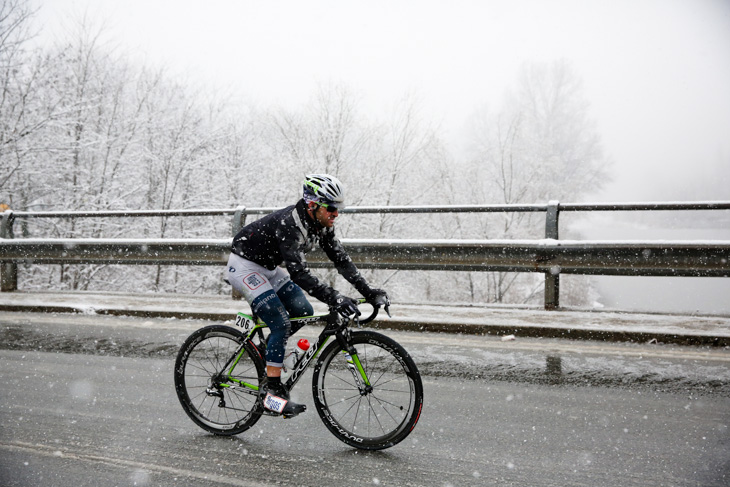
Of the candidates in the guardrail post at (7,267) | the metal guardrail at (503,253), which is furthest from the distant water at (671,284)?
the guardrail post at (7,267)

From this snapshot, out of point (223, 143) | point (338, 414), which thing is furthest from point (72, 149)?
point (338, 414)

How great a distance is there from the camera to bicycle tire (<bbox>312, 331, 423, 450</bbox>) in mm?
3633

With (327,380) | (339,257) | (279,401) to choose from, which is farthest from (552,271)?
(279,401)

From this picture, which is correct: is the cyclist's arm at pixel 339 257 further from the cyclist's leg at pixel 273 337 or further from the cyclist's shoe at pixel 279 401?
the cyclist's shoe at pixel 279 401

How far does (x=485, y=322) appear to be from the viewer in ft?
23.7

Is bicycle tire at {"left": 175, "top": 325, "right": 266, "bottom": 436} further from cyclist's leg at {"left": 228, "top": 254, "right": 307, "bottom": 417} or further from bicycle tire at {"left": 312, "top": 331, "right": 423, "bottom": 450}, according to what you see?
bicycle tire at {"left": 312, "top": 331, "right": 423, "bottom": 450}

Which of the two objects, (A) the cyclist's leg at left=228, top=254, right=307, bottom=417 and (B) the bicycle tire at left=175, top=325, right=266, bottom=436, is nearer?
(A) the cyclist's leg at left=228, top=254, right=307, bottom=417

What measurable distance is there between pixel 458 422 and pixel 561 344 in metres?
2.81

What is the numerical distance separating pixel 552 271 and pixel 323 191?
4852 millimetres

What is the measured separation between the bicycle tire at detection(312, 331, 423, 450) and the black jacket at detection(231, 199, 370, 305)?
412 millimetres

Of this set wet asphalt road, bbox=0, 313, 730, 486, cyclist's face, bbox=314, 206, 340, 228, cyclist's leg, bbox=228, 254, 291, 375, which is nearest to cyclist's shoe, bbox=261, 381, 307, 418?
cyclist's leg, bbox=228, 254, 291, 375

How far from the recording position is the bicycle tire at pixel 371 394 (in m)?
3.63

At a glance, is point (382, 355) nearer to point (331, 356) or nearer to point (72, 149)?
point (331, 356)

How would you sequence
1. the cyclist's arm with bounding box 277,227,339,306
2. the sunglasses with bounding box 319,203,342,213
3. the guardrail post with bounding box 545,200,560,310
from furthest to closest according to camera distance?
1. the guardrail post with bounding box 545,200,560,310
2. the sunglasses with bounding box 319,203,342,213
3. the cyclist's arm with bounding box 277,227,339,306
